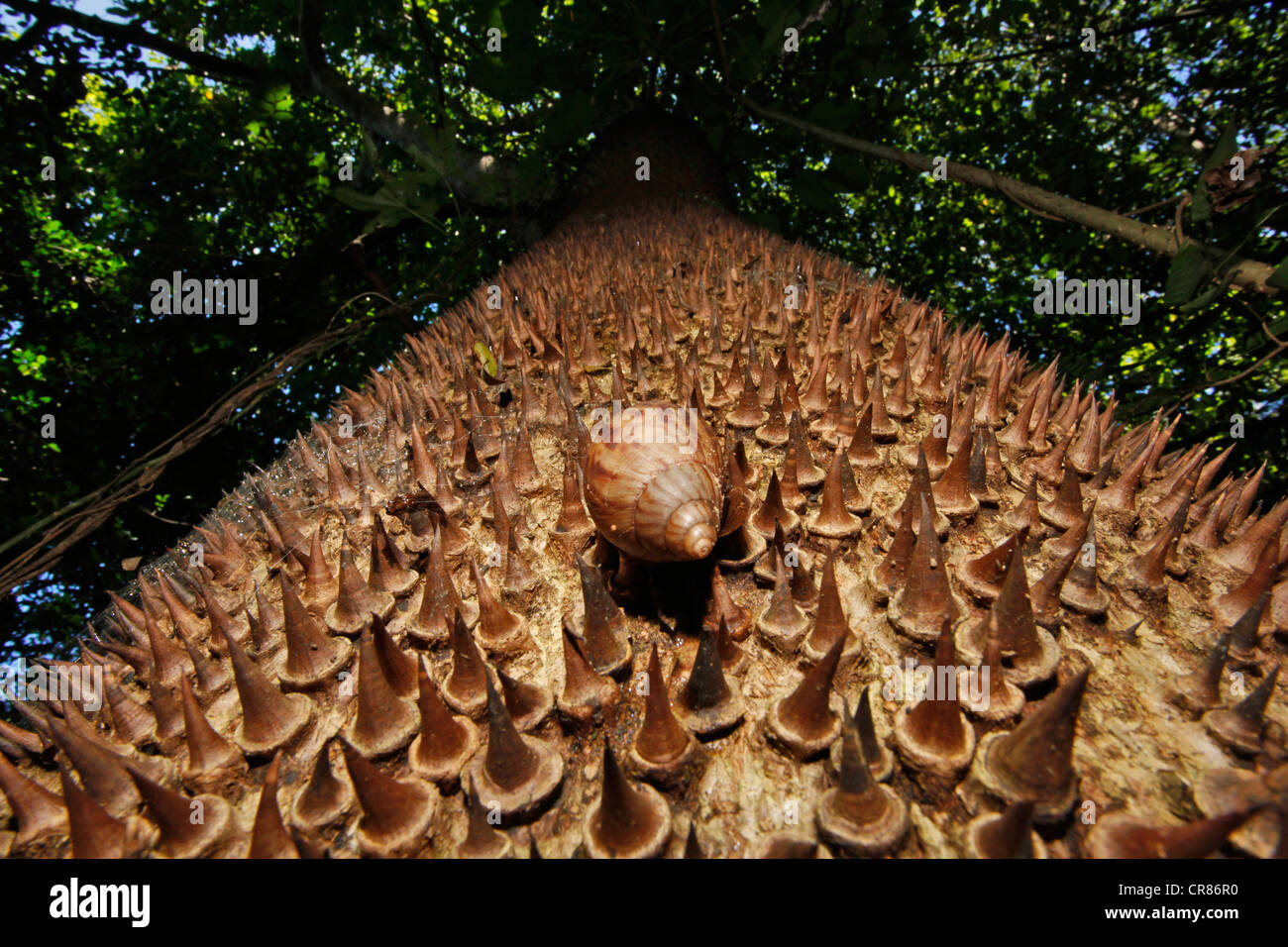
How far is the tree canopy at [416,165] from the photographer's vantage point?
432cm

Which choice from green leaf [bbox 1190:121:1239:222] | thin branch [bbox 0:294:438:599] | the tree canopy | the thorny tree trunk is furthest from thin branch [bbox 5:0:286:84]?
green leaf [bbox 1190:121:1239:222]

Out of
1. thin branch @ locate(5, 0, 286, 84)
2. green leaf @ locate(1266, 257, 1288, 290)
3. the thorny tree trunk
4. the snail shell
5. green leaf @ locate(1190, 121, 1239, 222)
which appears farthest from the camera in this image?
thin branch @ locate(5, 0, 286, 84)

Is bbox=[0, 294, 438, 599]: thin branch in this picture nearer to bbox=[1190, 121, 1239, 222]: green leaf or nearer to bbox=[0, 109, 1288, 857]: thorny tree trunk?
bbox=[0, 109, 1288, 857]: thorny tree trunk

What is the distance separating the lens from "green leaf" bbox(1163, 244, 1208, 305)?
8.09 ft

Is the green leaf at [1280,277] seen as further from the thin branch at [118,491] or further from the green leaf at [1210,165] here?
the thin branch at [118,491]

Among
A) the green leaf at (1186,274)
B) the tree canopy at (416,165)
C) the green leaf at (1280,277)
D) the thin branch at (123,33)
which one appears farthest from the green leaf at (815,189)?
the thin branch at (123,33)

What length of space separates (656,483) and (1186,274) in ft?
9.60

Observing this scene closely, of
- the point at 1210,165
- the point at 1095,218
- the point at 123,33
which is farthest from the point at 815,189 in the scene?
the point at 123,33

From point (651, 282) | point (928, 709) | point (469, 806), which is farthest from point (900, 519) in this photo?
point (651, 282)

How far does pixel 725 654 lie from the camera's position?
3.54 feet

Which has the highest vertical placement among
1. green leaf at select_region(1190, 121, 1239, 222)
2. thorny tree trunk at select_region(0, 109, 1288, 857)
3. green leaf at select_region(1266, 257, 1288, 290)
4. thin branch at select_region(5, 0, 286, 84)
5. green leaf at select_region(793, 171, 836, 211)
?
thin branch at select_region(5, 0, 286, 84)

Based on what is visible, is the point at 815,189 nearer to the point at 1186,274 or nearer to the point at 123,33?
the point at 1186,274

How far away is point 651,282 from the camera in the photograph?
2582mm
